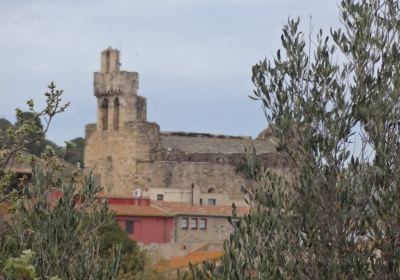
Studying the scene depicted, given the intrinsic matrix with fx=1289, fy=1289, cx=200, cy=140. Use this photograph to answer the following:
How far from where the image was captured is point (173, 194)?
78625 millimetres

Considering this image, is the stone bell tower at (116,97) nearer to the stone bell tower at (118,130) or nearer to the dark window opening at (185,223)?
the stone bell tower at (118,130)

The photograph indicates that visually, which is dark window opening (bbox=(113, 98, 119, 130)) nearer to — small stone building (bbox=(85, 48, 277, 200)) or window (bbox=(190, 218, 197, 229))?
small stone building (bbox=(85, 48, 277, 200))

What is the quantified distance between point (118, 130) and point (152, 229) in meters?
19.1

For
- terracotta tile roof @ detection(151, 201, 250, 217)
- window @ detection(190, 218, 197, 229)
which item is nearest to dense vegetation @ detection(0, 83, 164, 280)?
terracotta tile roof @ detection(151, 201, 250, 217)

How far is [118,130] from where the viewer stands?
8375cm

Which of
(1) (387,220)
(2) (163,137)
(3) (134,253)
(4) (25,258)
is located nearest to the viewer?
(4) (25,258)

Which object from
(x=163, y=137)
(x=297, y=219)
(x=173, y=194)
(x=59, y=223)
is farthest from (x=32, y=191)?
(x=163, y=137)

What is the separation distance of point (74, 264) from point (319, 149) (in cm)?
328

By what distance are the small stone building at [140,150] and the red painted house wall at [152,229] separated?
13134 millimetres

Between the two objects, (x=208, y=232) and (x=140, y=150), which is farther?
(x=140, y=150)

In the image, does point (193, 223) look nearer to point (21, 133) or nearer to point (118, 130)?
point (118, 130)

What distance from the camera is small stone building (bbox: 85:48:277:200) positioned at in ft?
267

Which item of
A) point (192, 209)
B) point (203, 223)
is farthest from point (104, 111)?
point (203, 223)

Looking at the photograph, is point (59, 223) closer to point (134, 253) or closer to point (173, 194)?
point (134, 253)
